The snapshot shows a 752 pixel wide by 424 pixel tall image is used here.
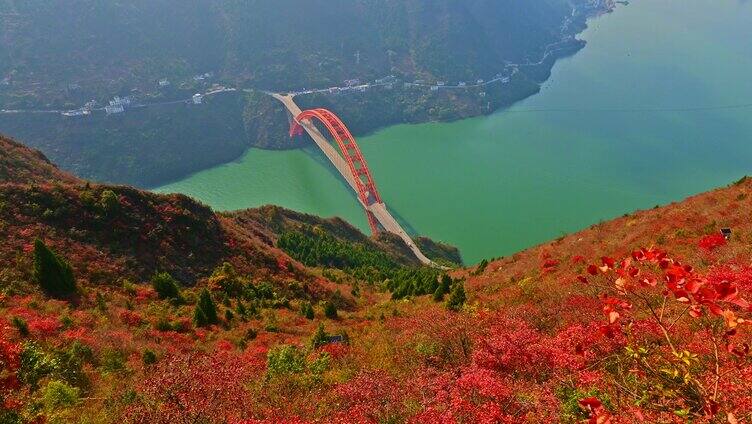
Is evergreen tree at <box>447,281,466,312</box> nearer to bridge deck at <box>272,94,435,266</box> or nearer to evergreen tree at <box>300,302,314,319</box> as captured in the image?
evergreen tree at <box>300,302,314,319</box>

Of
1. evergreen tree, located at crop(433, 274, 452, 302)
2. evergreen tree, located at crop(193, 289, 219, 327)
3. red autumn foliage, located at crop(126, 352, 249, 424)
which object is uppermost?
red autumn foliage, located at crop(126, 352, 249, 424)

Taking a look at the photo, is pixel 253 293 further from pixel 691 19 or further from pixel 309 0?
pixel 691 19

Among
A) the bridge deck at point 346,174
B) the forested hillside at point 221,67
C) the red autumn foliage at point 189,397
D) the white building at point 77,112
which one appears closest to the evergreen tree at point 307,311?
the red autumn foliage at point 189,397

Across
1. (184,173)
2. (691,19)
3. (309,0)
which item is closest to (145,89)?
(184,173)

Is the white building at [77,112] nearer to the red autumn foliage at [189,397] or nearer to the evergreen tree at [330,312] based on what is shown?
the evergreen tree at [330,312]

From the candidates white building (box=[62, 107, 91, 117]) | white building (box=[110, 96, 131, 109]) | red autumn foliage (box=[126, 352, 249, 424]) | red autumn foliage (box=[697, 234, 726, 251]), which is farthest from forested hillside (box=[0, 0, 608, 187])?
red autumn foliage (box=[697, 234, 726, 251])

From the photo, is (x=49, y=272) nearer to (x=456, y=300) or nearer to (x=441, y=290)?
(x=456, y=300)

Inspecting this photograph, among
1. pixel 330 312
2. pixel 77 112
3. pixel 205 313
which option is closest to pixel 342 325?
pixel 330 312
